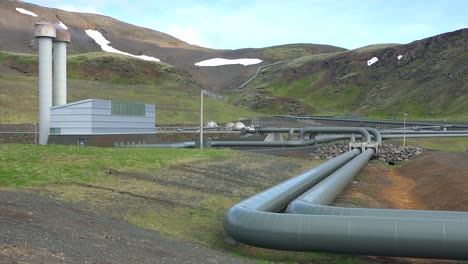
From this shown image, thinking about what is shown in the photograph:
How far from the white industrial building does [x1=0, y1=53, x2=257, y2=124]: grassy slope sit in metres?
23.7

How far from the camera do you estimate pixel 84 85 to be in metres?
112

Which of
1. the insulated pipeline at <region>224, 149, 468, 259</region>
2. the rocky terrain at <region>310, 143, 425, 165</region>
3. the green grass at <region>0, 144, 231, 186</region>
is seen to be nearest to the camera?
the insulated pipeline at <region>224, 149, 468, 259</region>

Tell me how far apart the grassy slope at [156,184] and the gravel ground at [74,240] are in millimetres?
1414

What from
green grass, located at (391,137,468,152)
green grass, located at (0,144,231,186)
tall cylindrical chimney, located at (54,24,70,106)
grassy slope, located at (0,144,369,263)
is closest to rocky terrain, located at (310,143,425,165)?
green grass, located at (391,137,468,152)

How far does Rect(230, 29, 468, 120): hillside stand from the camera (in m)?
128

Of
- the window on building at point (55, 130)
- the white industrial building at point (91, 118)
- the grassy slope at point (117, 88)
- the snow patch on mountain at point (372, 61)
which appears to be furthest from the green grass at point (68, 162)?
→ the snow patch on mountain at point (372, 61)

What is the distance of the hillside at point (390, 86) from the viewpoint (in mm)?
128000

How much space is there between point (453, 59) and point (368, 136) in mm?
98105

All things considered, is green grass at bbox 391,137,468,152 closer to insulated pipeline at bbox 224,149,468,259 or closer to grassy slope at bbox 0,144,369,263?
grassy slope at bbox 0,144,369,263

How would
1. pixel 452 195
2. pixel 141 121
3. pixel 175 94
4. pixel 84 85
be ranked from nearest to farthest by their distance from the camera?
pixel 452 195, pixel 141 121, pixel 84 85, pixel 175 94

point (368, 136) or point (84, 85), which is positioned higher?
point (84, 85)

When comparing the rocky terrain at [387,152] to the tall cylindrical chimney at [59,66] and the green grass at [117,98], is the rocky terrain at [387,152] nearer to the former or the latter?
the tall cylindrical chimney at [59,66]

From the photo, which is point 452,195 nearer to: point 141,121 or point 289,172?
point 289,172

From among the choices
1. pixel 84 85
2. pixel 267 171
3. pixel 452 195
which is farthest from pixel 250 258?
pixel 84 85
